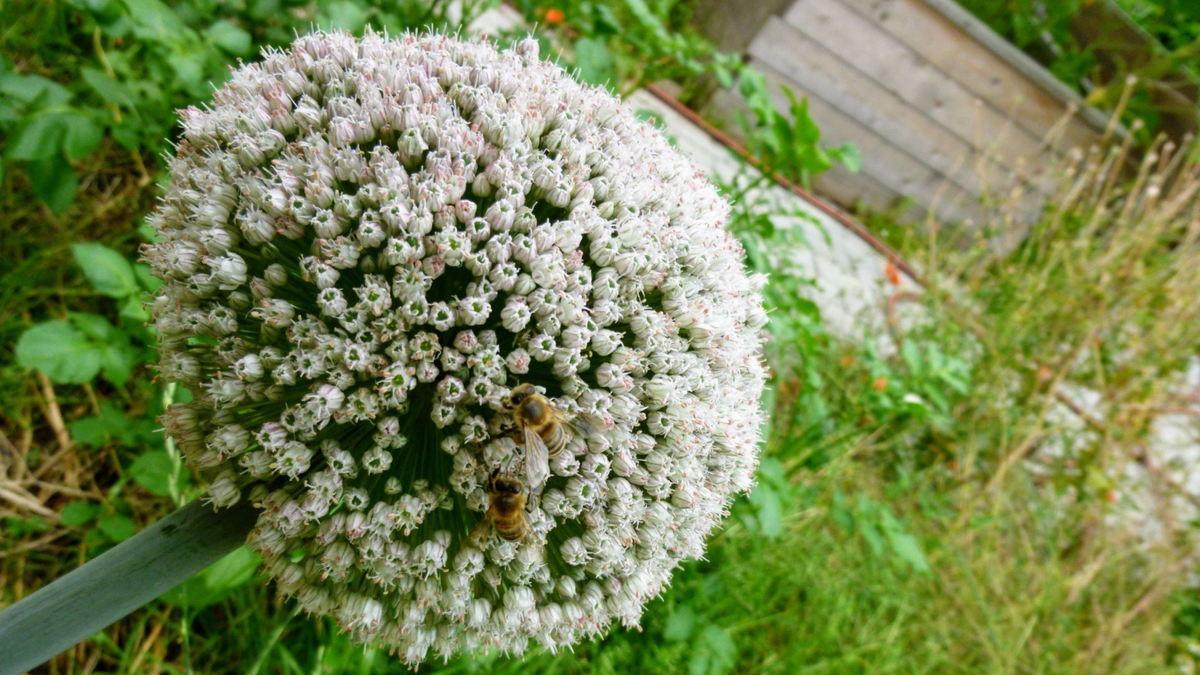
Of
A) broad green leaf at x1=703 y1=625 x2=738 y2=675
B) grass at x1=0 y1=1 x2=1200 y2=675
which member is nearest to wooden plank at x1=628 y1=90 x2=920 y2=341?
grass at x1=0 y1=1 x2=1200 y2=675

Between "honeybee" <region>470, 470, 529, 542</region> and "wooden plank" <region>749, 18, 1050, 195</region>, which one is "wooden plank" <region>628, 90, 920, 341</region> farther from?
"honeybee" <region>470, 470, 529, 542</region>

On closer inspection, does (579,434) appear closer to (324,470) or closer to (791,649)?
(324,470)

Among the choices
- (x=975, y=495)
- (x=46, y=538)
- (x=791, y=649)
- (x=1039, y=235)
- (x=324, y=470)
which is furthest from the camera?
(x=1039, y=235)

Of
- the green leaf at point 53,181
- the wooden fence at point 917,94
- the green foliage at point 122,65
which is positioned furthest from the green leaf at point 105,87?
the wooden fence at point 917,94

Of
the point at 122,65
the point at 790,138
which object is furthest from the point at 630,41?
the point at 122,65

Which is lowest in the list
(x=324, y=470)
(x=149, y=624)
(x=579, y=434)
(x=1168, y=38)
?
(x=149, y=624)

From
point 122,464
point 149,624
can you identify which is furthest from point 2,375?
point 149,624
